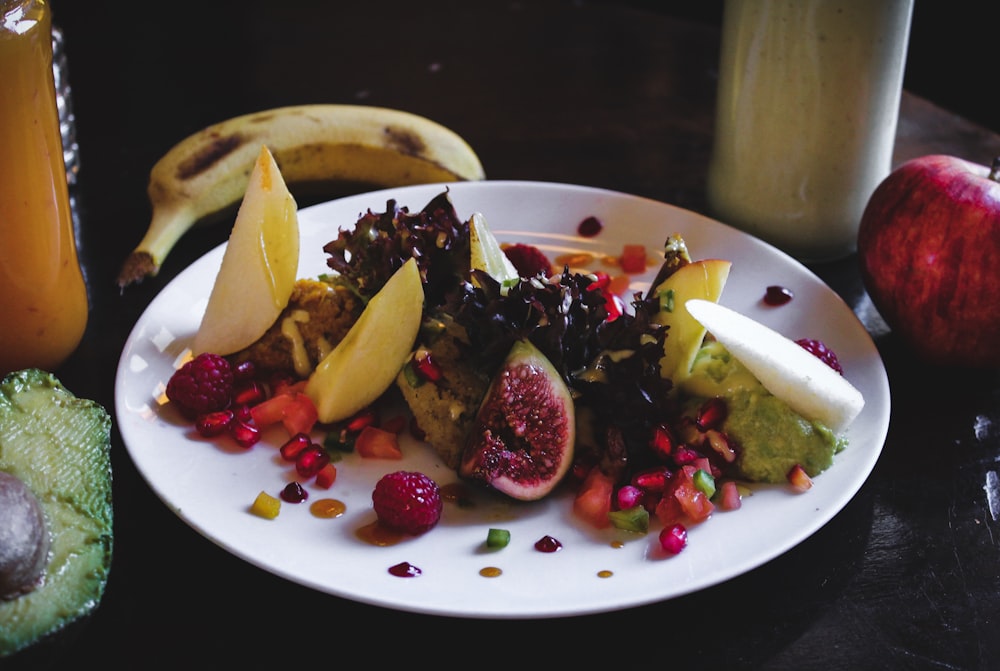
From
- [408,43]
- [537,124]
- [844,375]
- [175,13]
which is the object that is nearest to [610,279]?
[844,375]

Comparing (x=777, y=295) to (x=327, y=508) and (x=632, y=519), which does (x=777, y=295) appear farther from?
(x=327, y=508)

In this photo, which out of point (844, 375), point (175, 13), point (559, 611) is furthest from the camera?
point (175, 13)

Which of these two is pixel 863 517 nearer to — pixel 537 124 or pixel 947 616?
pixel 947 616

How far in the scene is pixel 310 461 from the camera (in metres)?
1.99

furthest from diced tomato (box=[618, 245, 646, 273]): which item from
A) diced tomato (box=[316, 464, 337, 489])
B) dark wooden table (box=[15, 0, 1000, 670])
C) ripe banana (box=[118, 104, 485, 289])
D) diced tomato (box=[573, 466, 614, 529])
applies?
diced tomato (box=[316, 464, 337, 489])

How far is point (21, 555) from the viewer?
1.43m

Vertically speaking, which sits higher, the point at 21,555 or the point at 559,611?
the point at 21,555

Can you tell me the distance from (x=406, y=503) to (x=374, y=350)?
43 cm

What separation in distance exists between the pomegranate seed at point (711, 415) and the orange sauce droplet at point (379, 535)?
0.62 m

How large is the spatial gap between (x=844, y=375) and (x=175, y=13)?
358 cm

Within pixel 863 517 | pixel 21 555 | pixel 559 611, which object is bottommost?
pixel 863 517

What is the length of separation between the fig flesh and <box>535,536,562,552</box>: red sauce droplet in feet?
2.62

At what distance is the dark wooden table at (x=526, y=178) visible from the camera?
165 cm

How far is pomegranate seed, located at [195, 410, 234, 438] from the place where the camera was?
2035 mm
